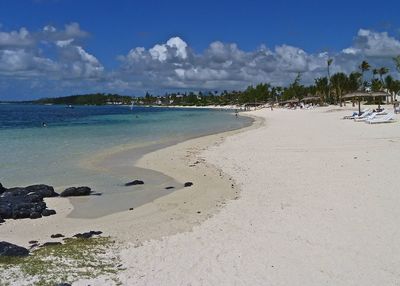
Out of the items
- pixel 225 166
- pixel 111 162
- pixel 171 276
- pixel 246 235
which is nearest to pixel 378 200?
pixel 246 235

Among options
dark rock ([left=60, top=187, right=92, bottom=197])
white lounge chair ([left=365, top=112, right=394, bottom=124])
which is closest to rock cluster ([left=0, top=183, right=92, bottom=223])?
dark rock ([left=60, top=187, right=92, bottom=197])

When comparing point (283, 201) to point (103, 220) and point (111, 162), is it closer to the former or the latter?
point (103, 220)

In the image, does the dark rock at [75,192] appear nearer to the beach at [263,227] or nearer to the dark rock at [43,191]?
the dark rock at [43,191]

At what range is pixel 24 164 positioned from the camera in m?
22.9

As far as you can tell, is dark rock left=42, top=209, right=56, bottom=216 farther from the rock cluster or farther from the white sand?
the white sand

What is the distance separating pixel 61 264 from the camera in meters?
7.92

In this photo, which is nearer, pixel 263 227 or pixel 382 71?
pixel 263 227

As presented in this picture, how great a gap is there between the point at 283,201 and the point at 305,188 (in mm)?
1752

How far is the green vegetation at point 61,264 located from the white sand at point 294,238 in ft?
1.47

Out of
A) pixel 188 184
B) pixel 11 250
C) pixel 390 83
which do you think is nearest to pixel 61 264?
pixel 11 250

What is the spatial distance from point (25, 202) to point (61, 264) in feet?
18.9

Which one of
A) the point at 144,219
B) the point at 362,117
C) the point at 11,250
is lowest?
the point at 144,219

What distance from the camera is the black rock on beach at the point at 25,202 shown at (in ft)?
39.5

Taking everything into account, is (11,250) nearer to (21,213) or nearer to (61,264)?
(61,264)
